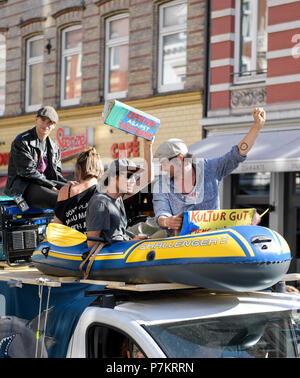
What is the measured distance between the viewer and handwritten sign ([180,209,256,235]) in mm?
3264

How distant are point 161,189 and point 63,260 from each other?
2.41ft

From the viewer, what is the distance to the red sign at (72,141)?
15858 mm

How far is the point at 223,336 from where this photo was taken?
9.29 feet

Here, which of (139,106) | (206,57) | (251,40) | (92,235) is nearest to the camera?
(92,235)

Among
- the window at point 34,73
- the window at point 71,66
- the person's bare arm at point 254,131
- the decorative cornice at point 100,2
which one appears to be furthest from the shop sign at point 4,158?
the person's bare arm at point 254,131

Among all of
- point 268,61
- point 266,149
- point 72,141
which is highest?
point 268,61

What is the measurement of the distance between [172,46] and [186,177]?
1088cm

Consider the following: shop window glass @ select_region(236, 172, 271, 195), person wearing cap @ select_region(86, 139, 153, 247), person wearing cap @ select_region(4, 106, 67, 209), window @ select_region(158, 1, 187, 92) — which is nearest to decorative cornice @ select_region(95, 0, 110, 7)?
window @ select_region(158, 1, 187, 92)

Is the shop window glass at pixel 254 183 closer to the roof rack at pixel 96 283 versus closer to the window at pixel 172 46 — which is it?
the window at pixel 172 46

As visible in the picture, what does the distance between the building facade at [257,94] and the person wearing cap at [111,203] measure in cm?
737

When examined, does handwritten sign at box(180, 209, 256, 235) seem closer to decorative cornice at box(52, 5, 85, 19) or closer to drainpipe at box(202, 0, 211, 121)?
drainpipe at box(202, 0, 211, 121)

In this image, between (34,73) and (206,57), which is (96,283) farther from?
(34,73)

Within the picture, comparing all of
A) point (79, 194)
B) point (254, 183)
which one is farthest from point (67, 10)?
point (79, 194)

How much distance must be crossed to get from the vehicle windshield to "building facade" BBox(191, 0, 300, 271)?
318 inches
